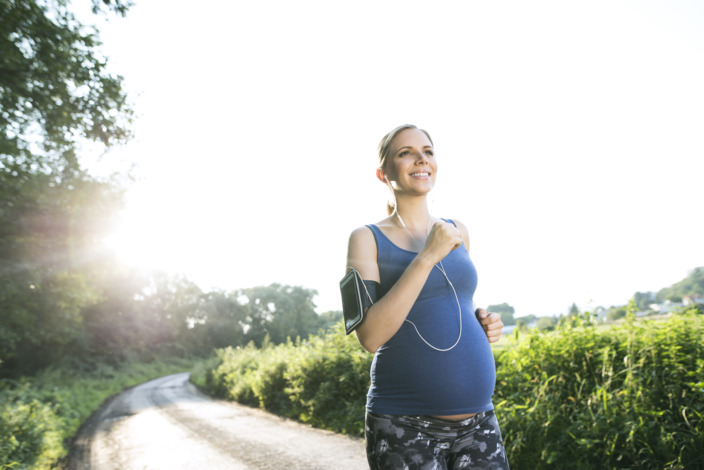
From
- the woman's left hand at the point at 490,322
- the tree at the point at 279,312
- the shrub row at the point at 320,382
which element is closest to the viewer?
the woman's left hand at the point at 490,322

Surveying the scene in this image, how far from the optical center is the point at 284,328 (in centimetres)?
3173

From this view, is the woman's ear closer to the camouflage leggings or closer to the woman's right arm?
the woman's right arm

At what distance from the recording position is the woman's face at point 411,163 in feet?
6.20

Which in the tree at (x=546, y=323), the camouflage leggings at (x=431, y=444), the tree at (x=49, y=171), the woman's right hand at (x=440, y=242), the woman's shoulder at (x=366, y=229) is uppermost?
the tree at (x=49, y=171)

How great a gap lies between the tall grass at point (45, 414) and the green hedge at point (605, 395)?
797 centimetres

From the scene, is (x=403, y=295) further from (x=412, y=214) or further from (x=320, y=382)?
(x=320, y=382)

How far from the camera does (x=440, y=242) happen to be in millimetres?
1585

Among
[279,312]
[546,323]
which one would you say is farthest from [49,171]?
[279,312]

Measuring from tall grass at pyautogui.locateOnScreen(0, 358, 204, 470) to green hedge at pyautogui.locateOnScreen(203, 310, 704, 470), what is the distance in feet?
26.1

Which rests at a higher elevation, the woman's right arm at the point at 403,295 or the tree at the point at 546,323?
the woman's right arm at the point at 403,295

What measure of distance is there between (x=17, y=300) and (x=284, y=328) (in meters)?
15.9

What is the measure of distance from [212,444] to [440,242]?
872 centimetres

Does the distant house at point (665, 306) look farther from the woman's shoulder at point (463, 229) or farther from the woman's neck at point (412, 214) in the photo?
the woman's neck at point (412, 214)

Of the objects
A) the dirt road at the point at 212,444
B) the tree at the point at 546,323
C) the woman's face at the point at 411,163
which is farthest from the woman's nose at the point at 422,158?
the dirt road at the point at 212,444
